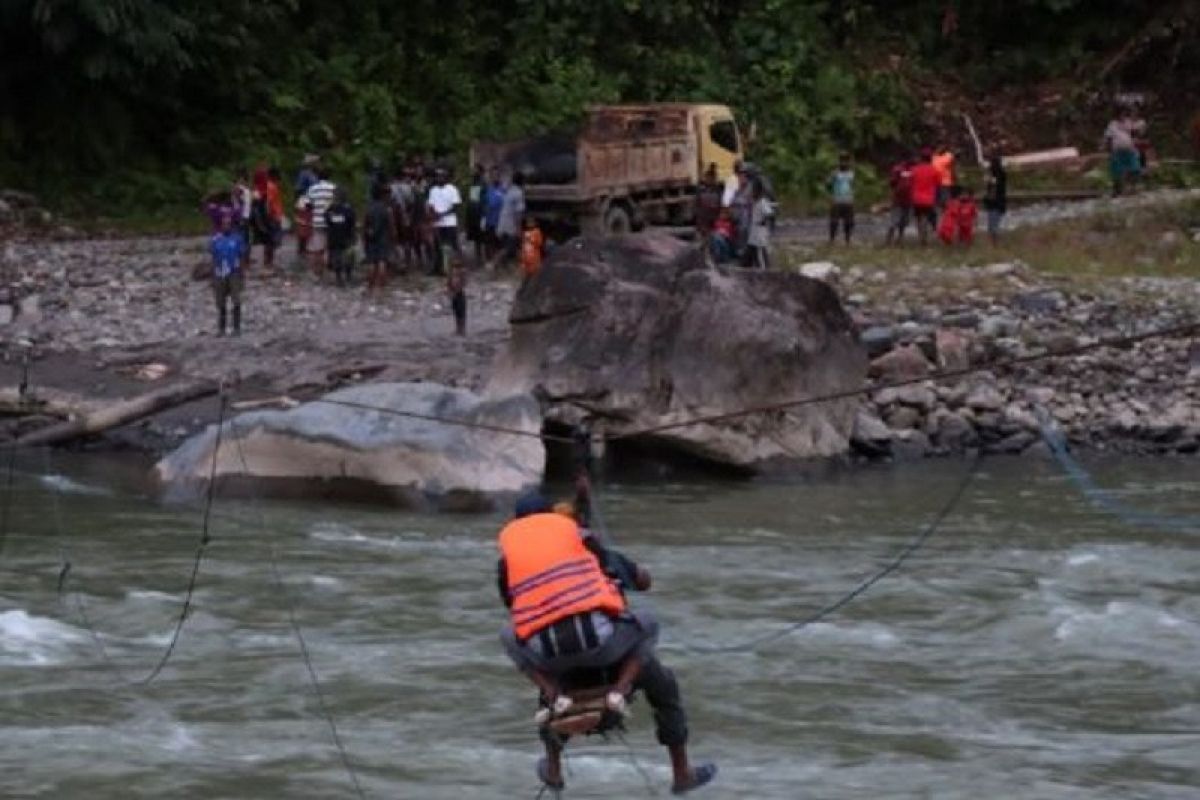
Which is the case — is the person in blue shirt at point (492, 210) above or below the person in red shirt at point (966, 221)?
above

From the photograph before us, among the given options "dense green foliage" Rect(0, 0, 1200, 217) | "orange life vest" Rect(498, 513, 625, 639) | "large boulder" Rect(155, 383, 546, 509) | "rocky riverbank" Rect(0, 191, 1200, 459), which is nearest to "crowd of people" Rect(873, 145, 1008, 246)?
"rocky riverbank" Rect(0, 191, 1200, 459)

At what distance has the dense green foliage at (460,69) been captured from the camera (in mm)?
35688

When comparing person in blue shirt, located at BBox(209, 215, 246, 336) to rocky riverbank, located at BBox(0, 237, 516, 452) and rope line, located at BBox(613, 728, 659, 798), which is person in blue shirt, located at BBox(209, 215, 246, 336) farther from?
rope line, located at BBox(613, 728, 659, 798)

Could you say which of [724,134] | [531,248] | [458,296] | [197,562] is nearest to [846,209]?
[724,134]

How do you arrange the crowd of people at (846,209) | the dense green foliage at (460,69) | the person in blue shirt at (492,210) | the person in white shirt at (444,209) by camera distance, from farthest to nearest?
the dense green foliage at (460,69) → the person in blue shirt at (492,210) → the person in white shirt at (444,209) → the crowd of people at (846,209)

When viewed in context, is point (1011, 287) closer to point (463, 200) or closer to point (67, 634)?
point (463, 200)

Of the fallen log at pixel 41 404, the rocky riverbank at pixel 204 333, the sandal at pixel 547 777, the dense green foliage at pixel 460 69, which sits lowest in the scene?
the sandal at pixel 547 777

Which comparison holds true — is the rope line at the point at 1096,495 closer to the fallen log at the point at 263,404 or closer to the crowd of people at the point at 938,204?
the crowd of people at the point at 938,204

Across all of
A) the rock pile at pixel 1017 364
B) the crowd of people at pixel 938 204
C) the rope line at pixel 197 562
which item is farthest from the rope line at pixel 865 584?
the crowd of people at pixel 938 204

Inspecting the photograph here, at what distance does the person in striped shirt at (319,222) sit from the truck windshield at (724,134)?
521 cm

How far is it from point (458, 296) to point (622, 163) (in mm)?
4642

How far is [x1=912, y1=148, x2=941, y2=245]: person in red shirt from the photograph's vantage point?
100 ft

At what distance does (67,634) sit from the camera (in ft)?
55.5

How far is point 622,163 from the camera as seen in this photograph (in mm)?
30484
